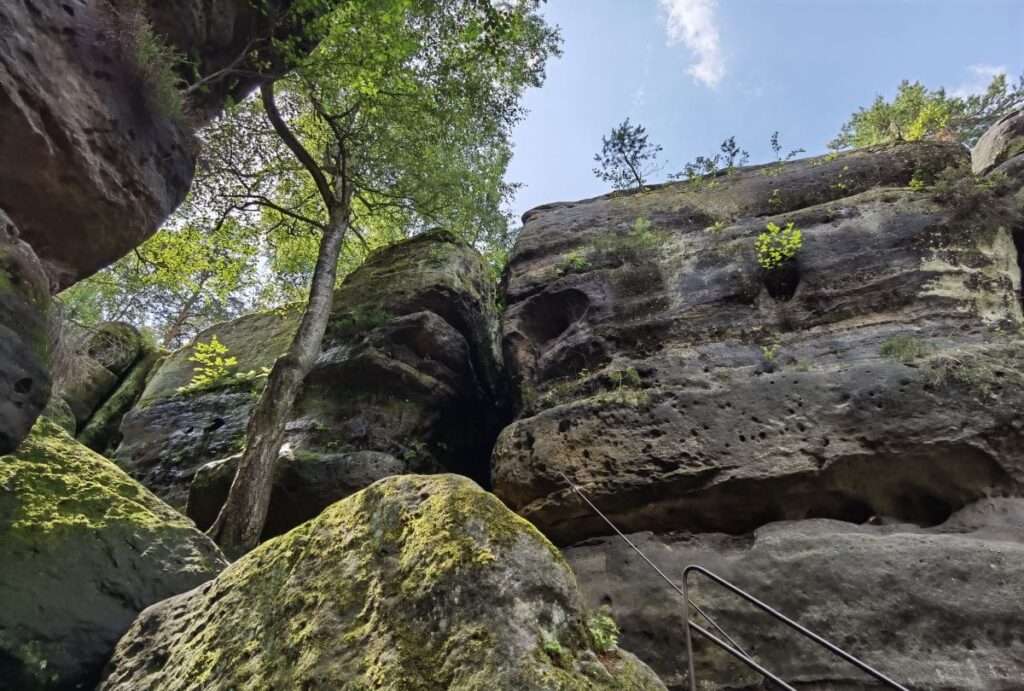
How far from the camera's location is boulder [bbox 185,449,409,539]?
26.8 ft

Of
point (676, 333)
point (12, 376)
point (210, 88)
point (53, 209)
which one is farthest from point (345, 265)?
point (12, 376)

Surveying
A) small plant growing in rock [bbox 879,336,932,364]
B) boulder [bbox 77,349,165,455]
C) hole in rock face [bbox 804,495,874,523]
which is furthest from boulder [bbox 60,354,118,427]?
small plant growing in rock [bbox 879,336,932,364]

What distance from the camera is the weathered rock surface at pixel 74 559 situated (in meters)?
3.99

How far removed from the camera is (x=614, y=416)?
24.4 ft

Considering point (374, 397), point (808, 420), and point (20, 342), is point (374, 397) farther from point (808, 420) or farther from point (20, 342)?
point (808, 420)

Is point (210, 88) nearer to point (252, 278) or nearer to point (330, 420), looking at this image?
point (252, 278)

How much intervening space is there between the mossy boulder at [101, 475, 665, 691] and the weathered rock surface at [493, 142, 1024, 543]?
373cm

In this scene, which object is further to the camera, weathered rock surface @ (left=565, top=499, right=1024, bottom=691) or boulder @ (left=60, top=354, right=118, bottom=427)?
boulder @ (left=60, top=354, right=118, bottom=427)

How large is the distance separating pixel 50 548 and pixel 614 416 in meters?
5.63

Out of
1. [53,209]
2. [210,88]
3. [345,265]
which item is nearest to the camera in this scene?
[53,209]

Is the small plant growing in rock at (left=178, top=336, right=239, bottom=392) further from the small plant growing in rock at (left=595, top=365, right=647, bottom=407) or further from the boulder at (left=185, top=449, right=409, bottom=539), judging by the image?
the small plant growing in rock at (left=595, top=365, right=647, bottom=407)

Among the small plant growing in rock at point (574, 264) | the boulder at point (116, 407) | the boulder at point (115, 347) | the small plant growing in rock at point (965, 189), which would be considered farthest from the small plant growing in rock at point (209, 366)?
the small plant growing in rock at point (965, 189)

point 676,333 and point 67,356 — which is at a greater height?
point 676,333

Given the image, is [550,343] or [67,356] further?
[550,343]
